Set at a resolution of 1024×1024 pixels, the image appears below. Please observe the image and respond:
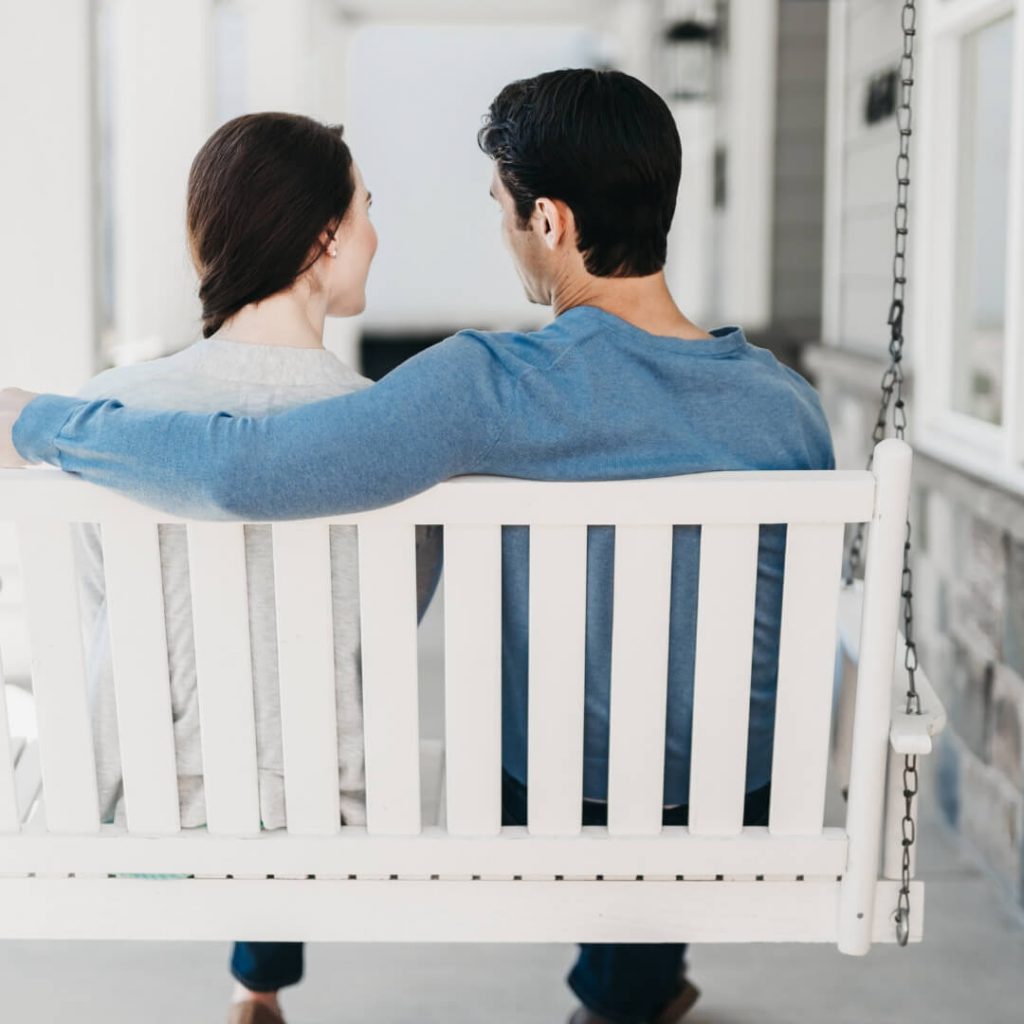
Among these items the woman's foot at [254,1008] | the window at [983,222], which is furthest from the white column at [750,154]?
the woman's foot at [254,1008]

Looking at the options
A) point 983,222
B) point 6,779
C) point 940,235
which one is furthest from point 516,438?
point 940,235

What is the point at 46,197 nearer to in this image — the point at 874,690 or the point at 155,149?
the point at 874,690

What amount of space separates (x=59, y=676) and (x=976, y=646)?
2.06 meters

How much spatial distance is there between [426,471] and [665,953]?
878 mm

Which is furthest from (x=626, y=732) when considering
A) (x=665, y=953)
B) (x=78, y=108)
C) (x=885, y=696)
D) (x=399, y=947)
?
(x=78, y=108)

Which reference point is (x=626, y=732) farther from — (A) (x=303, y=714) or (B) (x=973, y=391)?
(B) (x=973, y=391)

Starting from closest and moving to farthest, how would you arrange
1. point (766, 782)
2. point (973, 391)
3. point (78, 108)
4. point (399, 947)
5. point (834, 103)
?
point (766, 782) → point (399, 947) → point (78, 108) → point (973, 391) → point (834, 103)

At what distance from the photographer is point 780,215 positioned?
651 cm

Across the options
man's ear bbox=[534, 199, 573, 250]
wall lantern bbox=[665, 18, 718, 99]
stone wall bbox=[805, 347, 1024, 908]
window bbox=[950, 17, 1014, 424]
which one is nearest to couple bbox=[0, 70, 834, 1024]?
man's ear bbox=[534, 199, 573, 250]

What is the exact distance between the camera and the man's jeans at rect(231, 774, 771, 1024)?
1.84 m

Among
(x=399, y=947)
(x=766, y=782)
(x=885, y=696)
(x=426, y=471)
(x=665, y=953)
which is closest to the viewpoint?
(x=426, y=471)

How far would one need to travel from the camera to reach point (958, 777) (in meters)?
2.96

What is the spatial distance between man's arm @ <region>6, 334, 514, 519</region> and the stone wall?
1525 millimetres

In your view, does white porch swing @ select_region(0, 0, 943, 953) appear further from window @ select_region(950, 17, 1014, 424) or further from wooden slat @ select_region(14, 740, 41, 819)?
window @ select_region(950, 17, 1014, 424)
